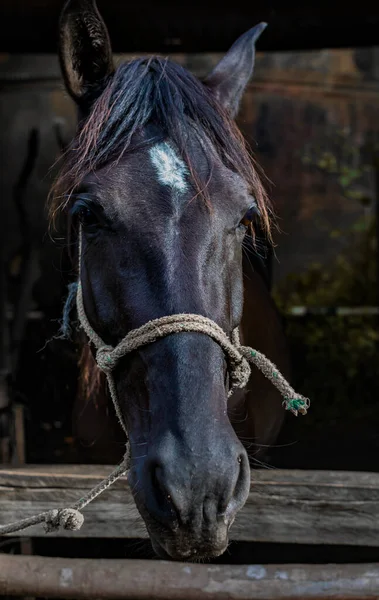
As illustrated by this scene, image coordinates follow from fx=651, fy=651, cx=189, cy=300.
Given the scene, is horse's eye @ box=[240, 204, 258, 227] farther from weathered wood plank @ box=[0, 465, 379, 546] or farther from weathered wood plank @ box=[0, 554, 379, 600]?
weathered wood plank @ box=[0, 554, 379, 600]

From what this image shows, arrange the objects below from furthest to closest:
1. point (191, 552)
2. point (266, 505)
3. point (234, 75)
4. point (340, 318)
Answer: point (340, 318), point (234, 75), point (266, 505), point (191, 552)

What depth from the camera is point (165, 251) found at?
1513mm

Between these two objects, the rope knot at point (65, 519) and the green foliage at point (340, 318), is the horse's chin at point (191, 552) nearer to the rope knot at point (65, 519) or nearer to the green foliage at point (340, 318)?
the rope knot at point (65, 519)

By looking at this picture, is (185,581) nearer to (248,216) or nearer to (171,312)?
(171,312)

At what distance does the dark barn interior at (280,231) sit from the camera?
325cm

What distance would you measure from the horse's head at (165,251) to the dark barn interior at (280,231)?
1.15 feet

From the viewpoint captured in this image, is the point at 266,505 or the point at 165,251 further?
the point at 266,505

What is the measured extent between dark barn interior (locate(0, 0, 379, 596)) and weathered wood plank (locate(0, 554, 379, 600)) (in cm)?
32

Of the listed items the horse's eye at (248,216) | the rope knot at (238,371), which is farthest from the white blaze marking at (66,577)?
the horse's eye at (248,216)

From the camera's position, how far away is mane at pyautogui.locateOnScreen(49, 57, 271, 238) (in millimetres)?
1733

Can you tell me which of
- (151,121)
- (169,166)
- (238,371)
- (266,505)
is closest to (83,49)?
(151,121)

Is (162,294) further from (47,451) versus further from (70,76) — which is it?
(47,451)

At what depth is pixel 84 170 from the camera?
175cm

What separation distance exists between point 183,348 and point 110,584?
1.76 feet
